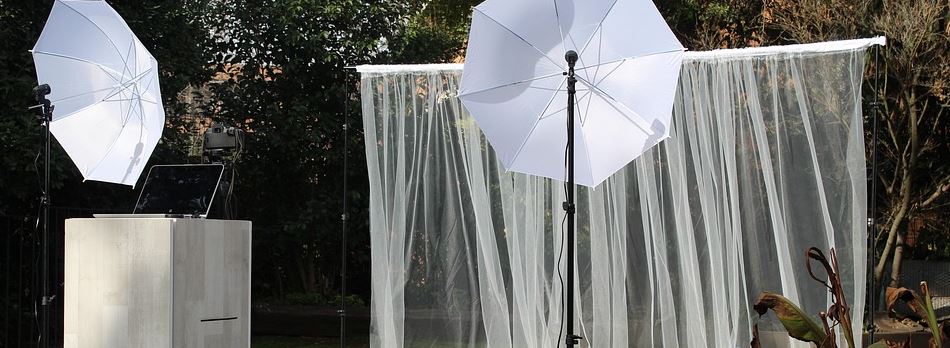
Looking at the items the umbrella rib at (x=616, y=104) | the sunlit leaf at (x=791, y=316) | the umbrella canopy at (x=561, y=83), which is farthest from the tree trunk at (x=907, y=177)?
the sunlit leaf at (x=791, y=316)

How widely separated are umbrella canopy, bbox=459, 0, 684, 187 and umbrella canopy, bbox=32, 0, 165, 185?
6.98 ft

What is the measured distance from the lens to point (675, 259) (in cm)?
591

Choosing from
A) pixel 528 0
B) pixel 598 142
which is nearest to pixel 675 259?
pixel 598 142

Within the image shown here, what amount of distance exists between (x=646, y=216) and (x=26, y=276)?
516 centimetres

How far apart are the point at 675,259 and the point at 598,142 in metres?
1.73

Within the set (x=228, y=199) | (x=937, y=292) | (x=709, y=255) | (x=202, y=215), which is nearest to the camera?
(x=202, y=215)

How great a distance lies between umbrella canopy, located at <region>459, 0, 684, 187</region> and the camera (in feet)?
14.4

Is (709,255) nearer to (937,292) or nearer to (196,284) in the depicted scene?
(196,284)

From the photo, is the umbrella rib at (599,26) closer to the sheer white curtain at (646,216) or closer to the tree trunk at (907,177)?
the sheer white curtain at (646,216)

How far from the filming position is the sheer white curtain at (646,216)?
5.62 meters

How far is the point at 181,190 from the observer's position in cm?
483

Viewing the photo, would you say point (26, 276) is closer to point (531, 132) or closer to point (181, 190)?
point (181, 190)

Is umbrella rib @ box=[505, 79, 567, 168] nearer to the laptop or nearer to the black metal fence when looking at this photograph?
the laptop

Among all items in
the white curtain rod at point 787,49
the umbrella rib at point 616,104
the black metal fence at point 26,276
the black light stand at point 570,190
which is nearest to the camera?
the black light stand at point 570,190
